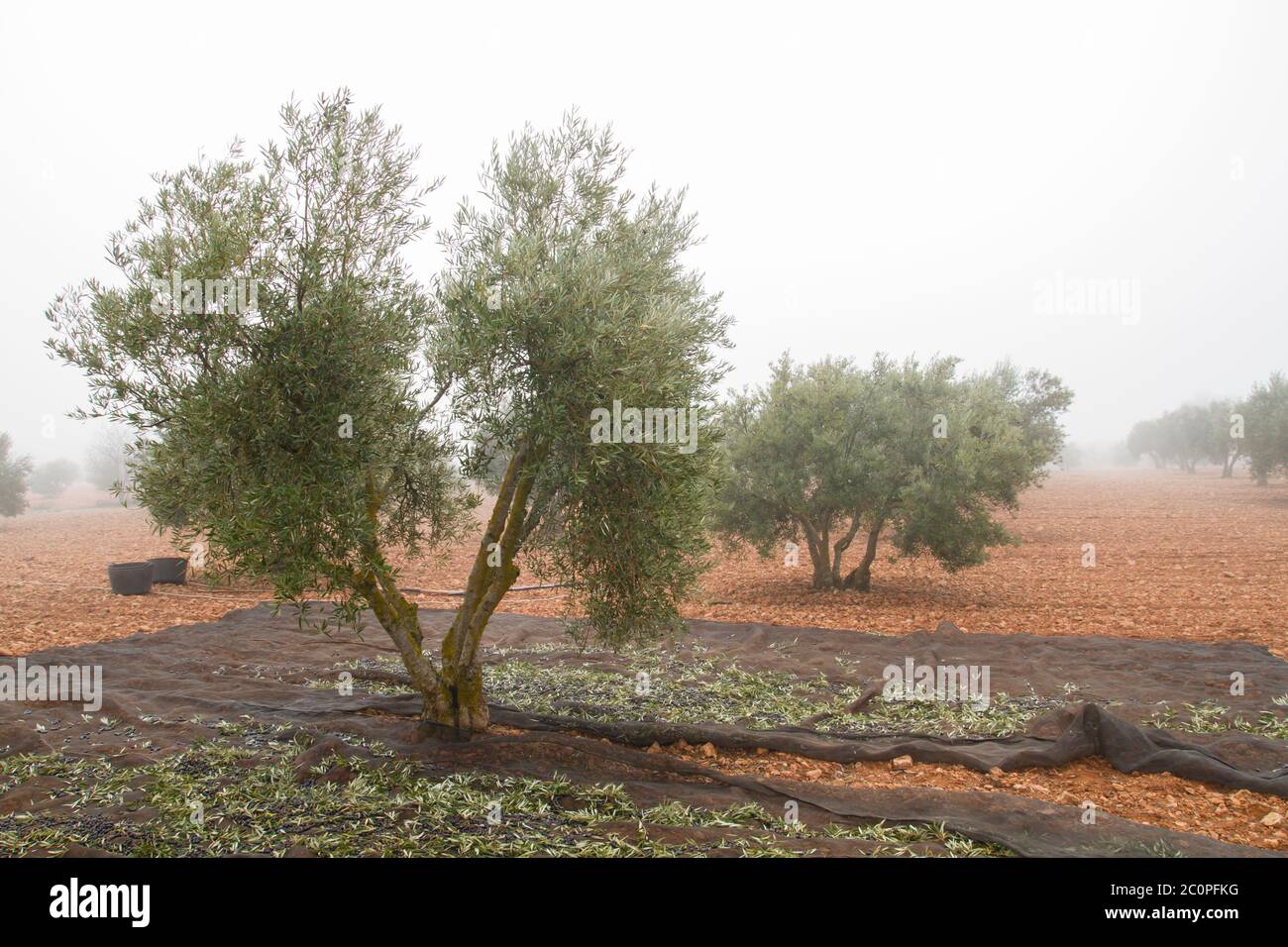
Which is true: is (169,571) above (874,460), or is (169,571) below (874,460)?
below

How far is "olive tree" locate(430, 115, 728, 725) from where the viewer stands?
8102 millimetres

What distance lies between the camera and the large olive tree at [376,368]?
775cm

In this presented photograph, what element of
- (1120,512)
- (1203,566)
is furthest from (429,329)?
(1120,512)

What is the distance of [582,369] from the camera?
26.5 ft

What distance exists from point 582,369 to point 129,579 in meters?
19.9

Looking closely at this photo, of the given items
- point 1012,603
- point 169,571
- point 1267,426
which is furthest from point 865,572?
point 1267,426

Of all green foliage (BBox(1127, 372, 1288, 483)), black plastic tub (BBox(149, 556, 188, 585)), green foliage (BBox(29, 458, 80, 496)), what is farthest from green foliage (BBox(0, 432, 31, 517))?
green foliage (BBox(29, 458, 80, 496))

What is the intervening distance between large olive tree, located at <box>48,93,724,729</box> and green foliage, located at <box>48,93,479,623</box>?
2 centimetres

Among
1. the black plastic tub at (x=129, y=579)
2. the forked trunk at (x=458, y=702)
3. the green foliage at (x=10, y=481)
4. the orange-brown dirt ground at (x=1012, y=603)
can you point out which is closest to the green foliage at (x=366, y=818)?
the forked trunk at (x=458, y=702)

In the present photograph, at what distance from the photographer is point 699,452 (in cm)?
876

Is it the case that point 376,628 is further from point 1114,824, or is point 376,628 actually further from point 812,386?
point 1114,824

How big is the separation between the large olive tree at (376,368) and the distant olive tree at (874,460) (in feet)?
33.3

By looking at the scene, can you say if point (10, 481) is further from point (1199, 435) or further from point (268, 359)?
point (1199, 435)
